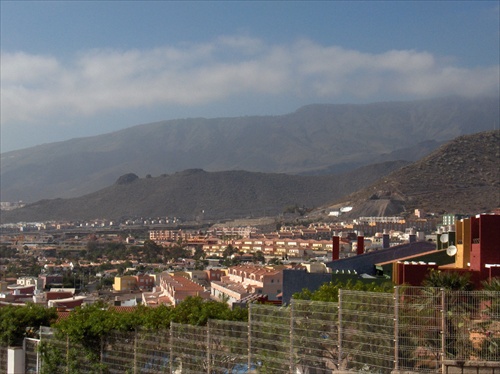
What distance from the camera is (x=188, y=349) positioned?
12.9 meters

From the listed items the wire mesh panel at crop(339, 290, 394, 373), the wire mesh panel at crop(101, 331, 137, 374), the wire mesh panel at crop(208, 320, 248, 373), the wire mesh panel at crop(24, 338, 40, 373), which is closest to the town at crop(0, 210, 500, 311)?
the wire mesh panel at crop(101, 331, 137, 374)

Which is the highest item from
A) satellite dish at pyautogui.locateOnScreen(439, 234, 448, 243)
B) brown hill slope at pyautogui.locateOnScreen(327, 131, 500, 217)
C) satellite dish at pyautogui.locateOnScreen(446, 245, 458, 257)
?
brown hill slope at pyautogui.locateOnScreen(327, 131, 500, 217)

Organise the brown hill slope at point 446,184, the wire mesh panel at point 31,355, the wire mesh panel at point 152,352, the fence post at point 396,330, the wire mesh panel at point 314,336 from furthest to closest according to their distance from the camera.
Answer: the brown hill slope at point 446,184 < the wire mesh panel at point 31,355 < the wire mesh panel at point 152,352 < the wire mesh panel at point 314,336 < the fence post at point 396,330

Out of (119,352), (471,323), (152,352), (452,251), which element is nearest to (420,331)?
(471,323)

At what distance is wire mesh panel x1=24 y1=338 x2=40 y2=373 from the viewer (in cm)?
1623

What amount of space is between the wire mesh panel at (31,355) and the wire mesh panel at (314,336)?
21.4 ft

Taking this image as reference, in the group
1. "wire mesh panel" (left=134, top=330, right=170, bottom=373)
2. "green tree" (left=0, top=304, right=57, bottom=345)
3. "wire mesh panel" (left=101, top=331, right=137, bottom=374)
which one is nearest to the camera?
"wire mesh panel" (left=134, top=330, right=170, bottom=373)

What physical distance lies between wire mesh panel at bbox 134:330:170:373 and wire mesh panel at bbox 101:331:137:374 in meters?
0.15

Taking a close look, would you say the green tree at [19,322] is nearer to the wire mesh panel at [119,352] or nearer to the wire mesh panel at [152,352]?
the wire mesh panel at [119,352]

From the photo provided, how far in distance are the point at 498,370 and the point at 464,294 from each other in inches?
39.2

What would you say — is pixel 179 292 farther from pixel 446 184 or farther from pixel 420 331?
pixel 446 184

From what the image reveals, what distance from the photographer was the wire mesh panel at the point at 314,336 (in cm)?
1115

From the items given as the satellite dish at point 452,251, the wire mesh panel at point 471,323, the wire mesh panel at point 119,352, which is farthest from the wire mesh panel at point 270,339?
the satellite dish at point 452,251

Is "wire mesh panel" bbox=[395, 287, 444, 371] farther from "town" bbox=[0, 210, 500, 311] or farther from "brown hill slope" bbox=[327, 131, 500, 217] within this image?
"brown hill slope" bbox=[327, 131, 500, 217]
